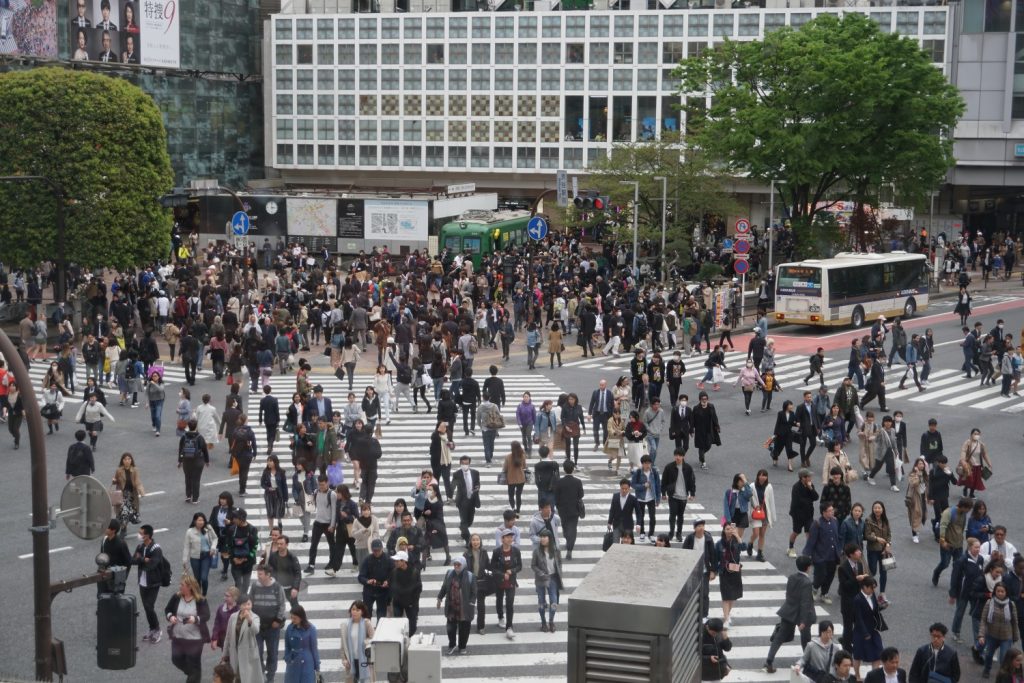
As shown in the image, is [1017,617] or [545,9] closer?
[1017,617]

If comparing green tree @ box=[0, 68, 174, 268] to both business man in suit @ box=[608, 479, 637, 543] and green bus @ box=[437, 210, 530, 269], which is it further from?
business man in suit @ box=[608, 479, 637, 543]

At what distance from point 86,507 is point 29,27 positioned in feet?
194

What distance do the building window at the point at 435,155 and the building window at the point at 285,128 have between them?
28.7ft

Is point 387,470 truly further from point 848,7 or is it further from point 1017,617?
point 848,7

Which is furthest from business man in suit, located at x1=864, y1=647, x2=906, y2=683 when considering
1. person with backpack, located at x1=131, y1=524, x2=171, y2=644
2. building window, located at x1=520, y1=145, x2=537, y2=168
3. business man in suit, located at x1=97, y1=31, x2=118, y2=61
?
building window, located at x1=520, y1=145, x2=537, y2=168

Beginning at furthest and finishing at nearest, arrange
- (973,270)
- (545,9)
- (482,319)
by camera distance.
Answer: (545,9), (973,270), (482,319)

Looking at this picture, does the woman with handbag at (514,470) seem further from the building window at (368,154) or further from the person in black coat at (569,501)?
the building window at (368,154)

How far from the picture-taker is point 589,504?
24.5 meters

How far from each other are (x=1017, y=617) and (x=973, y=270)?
2051 inches

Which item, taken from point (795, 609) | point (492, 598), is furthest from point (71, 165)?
point (795, 609)

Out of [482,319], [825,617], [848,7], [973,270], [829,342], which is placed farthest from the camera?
[848,7]

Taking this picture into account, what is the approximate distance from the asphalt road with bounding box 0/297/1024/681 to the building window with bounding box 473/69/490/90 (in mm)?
43265

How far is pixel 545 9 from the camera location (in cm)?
8356

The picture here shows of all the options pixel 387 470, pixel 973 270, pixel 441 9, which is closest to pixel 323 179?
pixel 441 9
